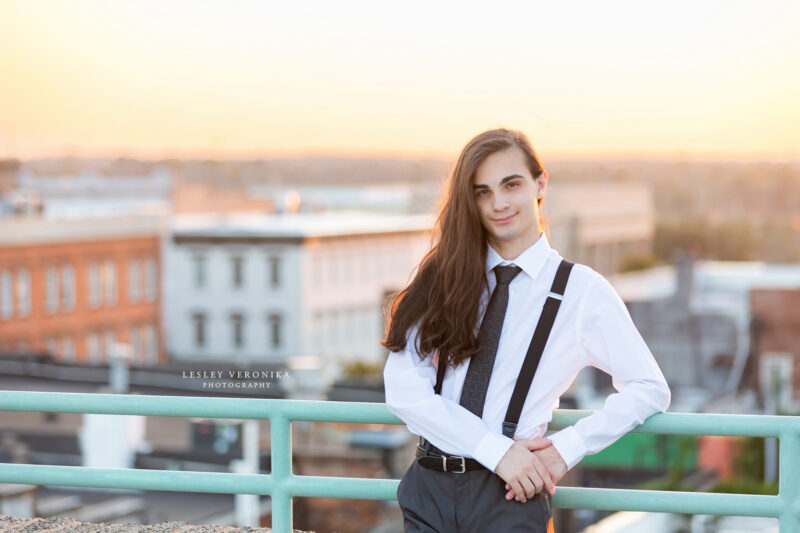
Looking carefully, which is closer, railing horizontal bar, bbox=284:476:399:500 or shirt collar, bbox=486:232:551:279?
shirt collar, bbox=486:232:551:279

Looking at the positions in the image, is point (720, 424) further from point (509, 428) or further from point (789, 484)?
point (509, 428)

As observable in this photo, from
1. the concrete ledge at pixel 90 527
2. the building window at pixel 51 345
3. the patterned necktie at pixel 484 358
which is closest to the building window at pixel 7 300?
the building window at pixel 51 345

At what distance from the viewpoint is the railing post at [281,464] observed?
327cm

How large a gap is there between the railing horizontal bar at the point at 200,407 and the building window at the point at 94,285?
2100 inches

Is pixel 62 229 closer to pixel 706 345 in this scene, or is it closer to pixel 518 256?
pixel 706 345

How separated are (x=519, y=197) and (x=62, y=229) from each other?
174ft

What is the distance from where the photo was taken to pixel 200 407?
332 centimetres

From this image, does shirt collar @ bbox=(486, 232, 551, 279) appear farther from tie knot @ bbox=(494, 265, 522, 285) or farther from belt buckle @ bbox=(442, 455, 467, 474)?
belt buckle @ bbox=(442, 455, 467, 474)

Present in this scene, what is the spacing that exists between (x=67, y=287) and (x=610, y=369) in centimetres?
5396

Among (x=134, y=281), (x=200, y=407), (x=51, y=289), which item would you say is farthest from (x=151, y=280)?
(x=200, y=407)

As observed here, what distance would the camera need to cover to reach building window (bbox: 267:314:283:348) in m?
62.4

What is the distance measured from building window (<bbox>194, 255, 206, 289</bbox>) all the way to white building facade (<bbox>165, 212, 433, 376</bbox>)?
5cm

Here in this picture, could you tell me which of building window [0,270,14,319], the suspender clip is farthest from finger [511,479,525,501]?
building window [0,270,14,319]

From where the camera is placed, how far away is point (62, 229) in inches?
2108
